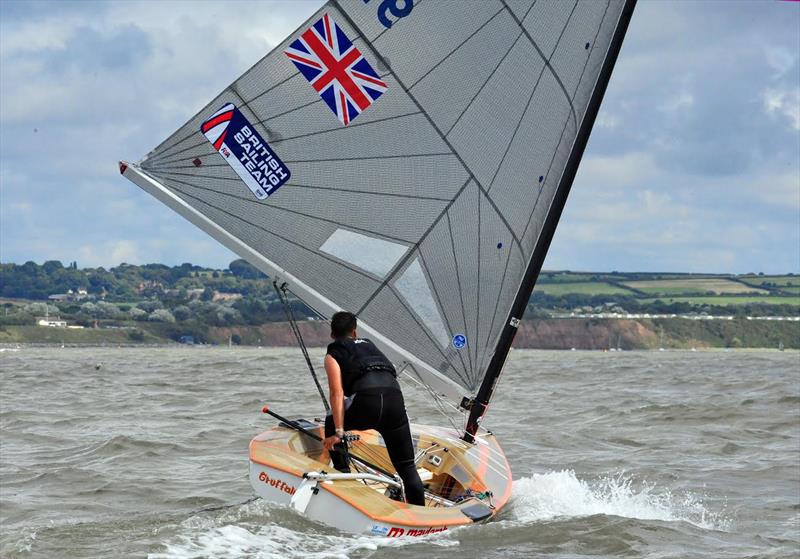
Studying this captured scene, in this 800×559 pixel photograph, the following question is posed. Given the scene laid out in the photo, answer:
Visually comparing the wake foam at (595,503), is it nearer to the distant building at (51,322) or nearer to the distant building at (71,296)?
the distant building at (51,322)

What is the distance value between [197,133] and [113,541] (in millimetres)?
3503

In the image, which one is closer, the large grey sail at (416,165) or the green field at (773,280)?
the large grey sail at (416,165)

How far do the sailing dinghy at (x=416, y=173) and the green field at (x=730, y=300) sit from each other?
463 feet

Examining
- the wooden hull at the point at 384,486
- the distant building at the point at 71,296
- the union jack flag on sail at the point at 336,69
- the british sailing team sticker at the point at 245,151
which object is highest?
the distant building at the point at 71,296

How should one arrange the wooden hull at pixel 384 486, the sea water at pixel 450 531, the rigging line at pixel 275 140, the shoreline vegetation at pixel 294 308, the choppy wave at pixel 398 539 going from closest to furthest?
the choppy wave at pixel 398 539 < the wooden hull at pixel 384 486 < the sea water at pixel 450 531 < the rigging line at pixel 275 140 < the shoreline vegetation at pixel 294 308

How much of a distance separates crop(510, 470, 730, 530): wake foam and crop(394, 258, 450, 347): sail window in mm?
1689

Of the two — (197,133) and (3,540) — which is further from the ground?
(197,133)

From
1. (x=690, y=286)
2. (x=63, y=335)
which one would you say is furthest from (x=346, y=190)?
(x=690, y=286)

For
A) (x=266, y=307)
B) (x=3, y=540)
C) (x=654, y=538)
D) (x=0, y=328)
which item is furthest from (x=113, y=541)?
(x=266, y=307)

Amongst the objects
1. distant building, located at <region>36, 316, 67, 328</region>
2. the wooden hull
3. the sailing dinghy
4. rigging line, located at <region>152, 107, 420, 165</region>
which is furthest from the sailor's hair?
distant building, located at <region>36, 316, 67, 328</region>

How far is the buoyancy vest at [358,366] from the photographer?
26.6 feet

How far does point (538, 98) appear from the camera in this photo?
9.78m

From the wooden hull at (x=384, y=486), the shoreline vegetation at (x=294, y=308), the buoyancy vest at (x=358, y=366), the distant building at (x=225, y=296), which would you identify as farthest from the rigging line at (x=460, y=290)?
the distant building at (x=225, y=296)

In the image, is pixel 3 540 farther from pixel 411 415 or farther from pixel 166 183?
pixel 411 415
